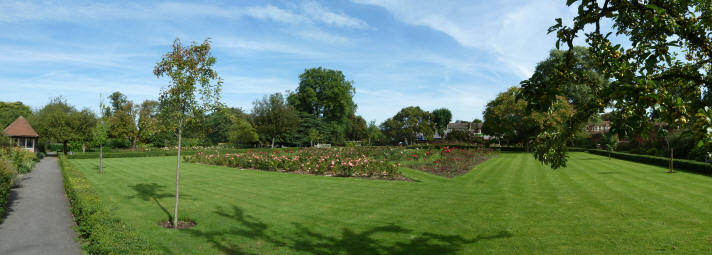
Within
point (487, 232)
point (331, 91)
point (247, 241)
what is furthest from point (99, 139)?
point (331, 91)

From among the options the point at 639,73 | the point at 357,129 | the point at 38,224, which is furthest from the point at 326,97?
the point at 639,73

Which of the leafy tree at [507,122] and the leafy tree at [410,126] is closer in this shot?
the leafy tree at [507,122]

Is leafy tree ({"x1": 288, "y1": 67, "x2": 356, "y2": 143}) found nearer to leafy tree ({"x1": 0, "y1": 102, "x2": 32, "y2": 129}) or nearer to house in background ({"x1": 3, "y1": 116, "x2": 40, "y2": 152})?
house in background ({"x1": 3, "y1": 116, "x2": 40, "y2": 152})

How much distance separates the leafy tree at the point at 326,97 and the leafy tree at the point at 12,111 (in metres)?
40.8

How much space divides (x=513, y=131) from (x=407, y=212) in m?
37.2

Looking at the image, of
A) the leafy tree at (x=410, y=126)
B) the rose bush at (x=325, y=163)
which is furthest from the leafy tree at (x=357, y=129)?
the rose bush at (x=325, y=163)

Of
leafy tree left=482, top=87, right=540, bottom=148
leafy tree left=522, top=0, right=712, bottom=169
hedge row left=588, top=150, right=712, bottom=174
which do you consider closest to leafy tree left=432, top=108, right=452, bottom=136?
leafy tree left=482, top=87, right=540, bottom=148

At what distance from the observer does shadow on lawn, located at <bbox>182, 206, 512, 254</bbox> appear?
636 centimetres

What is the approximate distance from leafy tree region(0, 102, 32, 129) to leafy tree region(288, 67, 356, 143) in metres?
40.8

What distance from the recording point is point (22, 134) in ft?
110

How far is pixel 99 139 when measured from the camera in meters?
17.8

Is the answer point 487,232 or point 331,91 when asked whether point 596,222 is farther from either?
point 331,91

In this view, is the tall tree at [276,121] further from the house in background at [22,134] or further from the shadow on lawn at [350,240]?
the shadow on lawn at [350,240]

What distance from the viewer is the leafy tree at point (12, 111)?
5198cm
